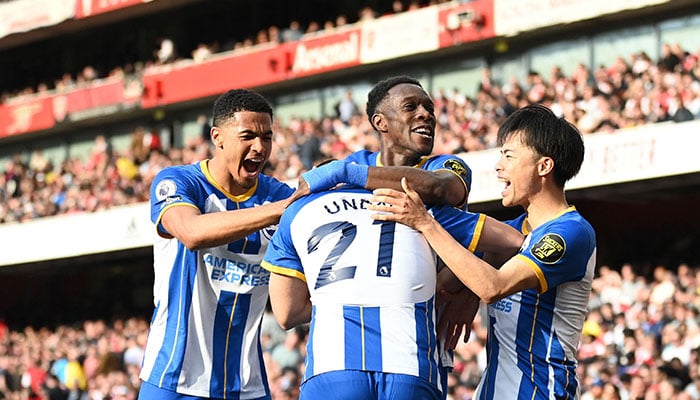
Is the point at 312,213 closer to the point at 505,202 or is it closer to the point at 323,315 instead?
the point at 323,315

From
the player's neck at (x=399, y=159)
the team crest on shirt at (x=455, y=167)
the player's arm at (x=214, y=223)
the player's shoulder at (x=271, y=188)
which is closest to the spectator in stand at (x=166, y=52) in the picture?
the player's shoulder at (x=271, y=188)

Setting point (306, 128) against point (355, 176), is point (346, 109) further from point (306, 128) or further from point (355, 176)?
point (355, 176)

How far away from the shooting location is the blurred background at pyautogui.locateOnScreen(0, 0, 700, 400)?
54.4 ft

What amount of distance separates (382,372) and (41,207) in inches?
978

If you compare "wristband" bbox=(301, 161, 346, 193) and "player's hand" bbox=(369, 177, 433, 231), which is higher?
"wristband" bbox=(301, 161, 346, 193)

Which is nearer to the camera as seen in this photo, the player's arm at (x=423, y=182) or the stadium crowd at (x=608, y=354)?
the player's arm at (x=423, y=182)

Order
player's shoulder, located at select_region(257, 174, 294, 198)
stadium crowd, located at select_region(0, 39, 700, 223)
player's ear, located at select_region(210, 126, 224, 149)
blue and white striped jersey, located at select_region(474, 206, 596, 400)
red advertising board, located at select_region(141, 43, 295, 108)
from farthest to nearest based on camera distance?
red advertising board, located at select_region(141, 43, 295, 108) → stadium crowd, located at select_region(0, 39, 700, 223) → player's shoulder, located at select_region(257, 174, 294, 198) → player's ear, located at select_region(210, 126, 224, 149) → blue and white striped jersey, located at select_region(474, 206, 596, 400)

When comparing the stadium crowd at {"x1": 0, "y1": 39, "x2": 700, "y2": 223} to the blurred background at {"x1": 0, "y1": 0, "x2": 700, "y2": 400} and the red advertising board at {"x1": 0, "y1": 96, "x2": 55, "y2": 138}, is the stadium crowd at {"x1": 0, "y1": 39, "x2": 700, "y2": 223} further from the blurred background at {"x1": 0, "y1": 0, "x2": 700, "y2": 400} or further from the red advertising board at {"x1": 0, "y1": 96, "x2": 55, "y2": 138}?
the red advertising board at {"x1": 0, "y1": 96, "x2": 55, "y2": 138}

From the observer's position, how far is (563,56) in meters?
22.6

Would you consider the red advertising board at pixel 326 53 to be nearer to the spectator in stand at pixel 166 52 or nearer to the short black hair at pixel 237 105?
the spectator in stand at pixel 166 52

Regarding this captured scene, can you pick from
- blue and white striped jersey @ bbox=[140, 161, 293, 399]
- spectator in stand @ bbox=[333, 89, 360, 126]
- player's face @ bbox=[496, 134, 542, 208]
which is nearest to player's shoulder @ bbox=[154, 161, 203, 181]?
blue and white striped jersey @ bbox=[140, 161, 293, 399]

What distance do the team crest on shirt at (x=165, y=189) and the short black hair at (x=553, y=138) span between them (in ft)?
6.05

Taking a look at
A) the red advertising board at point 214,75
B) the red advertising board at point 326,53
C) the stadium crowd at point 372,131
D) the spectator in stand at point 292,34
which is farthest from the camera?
the red advertising board at point 214,75

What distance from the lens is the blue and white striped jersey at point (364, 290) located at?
459 centimetres
